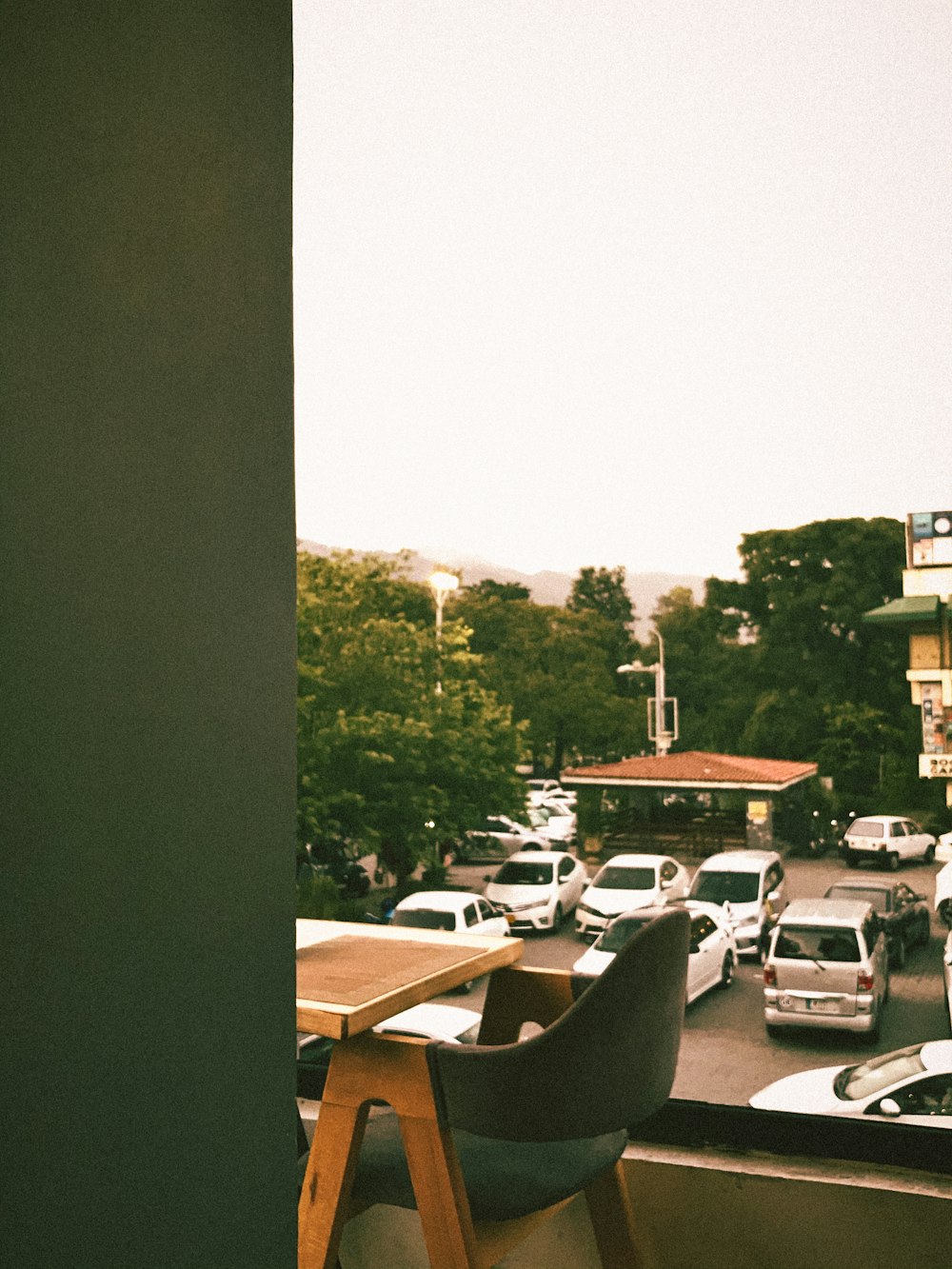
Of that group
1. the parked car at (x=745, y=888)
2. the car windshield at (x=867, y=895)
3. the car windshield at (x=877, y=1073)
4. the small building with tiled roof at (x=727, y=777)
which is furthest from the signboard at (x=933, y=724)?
the car windshield at (x=877, y=1073)

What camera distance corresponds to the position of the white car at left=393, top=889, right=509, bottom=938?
3.18 meters

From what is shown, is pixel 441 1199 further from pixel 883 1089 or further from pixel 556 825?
pixel 556 825

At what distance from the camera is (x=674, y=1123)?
2.05 m

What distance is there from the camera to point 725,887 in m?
3.10

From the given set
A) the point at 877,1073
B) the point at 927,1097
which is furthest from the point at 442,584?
the point at 927,1097

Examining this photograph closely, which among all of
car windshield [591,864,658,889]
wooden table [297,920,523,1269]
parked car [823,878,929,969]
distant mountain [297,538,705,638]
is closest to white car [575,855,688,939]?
car windshield [591,864,658,889]

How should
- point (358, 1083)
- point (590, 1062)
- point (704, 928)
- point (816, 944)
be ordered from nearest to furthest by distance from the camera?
point (590, 1062) → point (358, 1083) → point (704, 928) → point (816, 944)

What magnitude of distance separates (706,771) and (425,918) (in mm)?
968

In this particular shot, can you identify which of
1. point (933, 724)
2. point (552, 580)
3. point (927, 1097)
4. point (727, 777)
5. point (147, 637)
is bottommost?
point (927, 1097)

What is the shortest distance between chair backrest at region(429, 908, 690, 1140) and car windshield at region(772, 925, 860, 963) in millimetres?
1748

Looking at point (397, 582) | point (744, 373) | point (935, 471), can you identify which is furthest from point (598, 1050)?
point (397, 582)

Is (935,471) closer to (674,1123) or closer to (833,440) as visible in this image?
(833,440)

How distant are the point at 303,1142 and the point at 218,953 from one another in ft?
3.32

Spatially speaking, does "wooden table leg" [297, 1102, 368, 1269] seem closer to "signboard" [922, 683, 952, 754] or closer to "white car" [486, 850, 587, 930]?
"white car" [486, 850, 587, 930]
